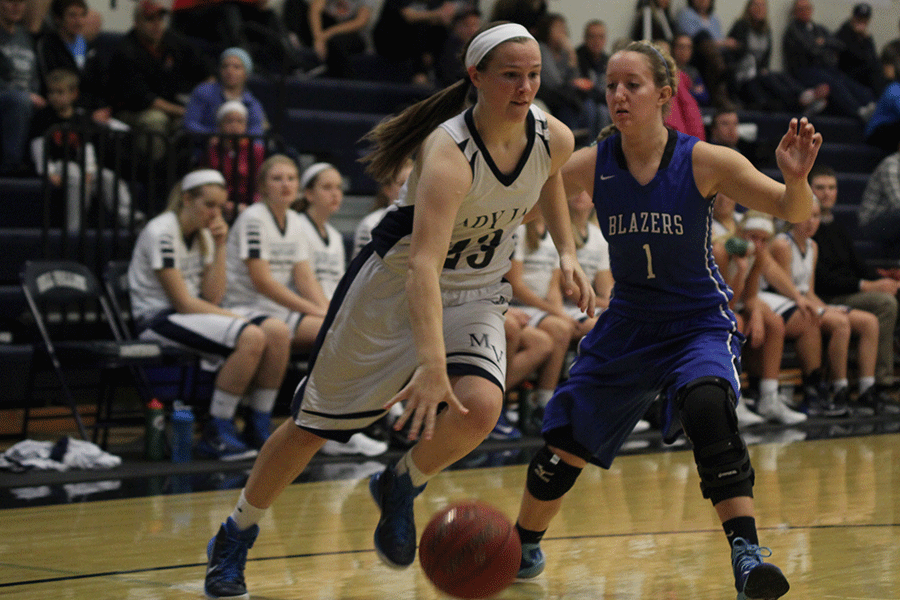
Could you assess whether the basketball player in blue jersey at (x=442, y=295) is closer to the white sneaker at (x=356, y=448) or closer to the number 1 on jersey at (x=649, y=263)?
the number 1 on jersey at (x=649, y=263)

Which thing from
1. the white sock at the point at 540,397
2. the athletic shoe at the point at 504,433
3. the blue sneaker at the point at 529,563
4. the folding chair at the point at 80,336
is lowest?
the athletic shoe at the point at 504,433

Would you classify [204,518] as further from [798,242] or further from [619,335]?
[798,242]

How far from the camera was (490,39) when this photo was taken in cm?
329

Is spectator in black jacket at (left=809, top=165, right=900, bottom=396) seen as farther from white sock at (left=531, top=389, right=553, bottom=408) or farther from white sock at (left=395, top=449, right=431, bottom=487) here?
white sock at (left=395, top=449, right=431, bottom=487)

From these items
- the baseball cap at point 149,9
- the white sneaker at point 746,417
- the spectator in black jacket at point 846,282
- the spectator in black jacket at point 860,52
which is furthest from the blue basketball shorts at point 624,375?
the spectator in black jacket at point 860,52

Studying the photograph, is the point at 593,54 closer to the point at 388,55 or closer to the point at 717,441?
the point at 388,55

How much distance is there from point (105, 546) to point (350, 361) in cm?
142

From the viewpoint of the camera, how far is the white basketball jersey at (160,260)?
21.6 feet

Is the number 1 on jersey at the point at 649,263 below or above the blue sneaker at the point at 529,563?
above

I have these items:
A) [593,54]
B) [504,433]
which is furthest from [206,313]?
[593,54]

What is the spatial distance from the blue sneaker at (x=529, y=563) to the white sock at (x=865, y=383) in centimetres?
536

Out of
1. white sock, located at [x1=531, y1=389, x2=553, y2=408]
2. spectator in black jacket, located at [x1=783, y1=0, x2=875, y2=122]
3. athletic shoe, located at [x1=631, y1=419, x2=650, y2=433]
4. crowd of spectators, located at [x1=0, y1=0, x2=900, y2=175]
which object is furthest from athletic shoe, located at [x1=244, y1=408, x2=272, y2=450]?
spectator in black jacket, located at [x1=783, y1=0, x2=875, y2=122]

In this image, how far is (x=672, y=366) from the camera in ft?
11.7

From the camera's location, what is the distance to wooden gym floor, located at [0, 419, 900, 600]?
368 cm
